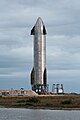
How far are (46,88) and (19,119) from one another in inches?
3436

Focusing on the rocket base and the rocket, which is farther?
the rocket base

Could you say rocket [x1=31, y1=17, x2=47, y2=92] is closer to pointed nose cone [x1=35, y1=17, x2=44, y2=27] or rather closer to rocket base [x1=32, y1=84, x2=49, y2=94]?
pointed nose cone [x1=35, y1=17, x2=44, y2=27]

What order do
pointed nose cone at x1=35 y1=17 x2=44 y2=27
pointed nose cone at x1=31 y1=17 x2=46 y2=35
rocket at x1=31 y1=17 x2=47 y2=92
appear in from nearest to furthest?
rocket at x1=31 y1=17 x2=47 y2=92 → pointed nose cone at x1=31 y1=17 x2=46 y2=35 → pointed nose cone at x1=35 y1=17 x2=44 y2=27


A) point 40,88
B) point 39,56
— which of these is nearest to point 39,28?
point 39,56

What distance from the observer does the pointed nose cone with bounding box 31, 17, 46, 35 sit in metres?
159

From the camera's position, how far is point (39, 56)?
15738cm

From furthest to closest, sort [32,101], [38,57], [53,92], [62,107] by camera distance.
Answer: [53,92]
[38,57]
[32,101]
[62,107]

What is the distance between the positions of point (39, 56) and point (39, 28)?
350 inches

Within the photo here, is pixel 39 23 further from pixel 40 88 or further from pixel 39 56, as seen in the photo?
pixel 40 88

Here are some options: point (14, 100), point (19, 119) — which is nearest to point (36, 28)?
point (14, 100)

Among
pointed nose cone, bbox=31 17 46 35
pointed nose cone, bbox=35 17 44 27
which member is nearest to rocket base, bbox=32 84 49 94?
pointed nose cone, bbox=31 17 46 35

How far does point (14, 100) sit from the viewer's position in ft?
426

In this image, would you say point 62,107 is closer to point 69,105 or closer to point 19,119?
point 69,105

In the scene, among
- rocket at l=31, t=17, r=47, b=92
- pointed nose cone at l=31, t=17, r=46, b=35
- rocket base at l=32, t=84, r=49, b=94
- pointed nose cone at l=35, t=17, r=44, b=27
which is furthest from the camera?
rocket base at l=32, t=84, r=49, b=94
